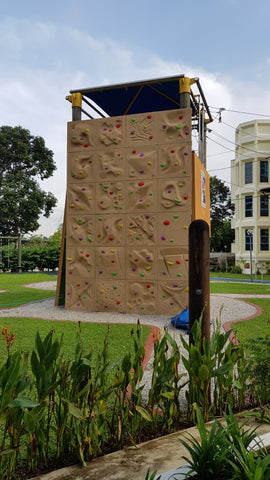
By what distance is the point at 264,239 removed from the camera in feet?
89.8

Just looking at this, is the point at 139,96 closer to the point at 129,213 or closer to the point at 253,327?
the point at 129,213

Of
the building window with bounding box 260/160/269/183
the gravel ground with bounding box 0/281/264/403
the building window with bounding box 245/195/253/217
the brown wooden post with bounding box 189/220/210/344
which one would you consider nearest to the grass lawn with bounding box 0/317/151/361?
the gravel ground with bounding box 0/281/264/403

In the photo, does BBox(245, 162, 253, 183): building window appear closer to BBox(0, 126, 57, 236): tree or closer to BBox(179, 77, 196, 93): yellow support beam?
BBox(0, 126, 57, 236): tree

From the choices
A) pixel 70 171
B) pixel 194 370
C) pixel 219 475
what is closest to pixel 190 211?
pixel 70 171

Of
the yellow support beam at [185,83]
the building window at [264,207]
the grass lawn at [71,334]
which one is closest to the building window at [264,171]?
the building window at [264,207]

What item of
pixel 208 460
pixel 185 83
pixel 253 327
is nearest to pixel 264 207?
pixel 185 83

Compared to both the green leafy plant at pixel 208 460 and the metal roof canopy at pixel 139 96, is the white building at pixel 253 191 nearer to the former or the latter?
the metal roof canopy at pixel 139 96

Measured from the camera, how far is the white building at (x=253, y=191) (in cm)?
2723

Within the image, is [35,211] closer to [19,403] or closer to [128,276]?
[128,276]

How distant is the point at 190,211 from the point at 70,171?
11.2 feet

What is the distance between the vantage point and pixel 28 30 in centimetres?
664

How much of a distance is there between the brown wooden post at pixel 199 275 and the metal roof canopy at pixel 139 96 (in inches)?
261

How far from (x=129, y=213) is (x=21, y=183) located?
2457cm

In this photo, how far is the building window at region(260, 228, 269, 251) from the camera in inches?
1072
